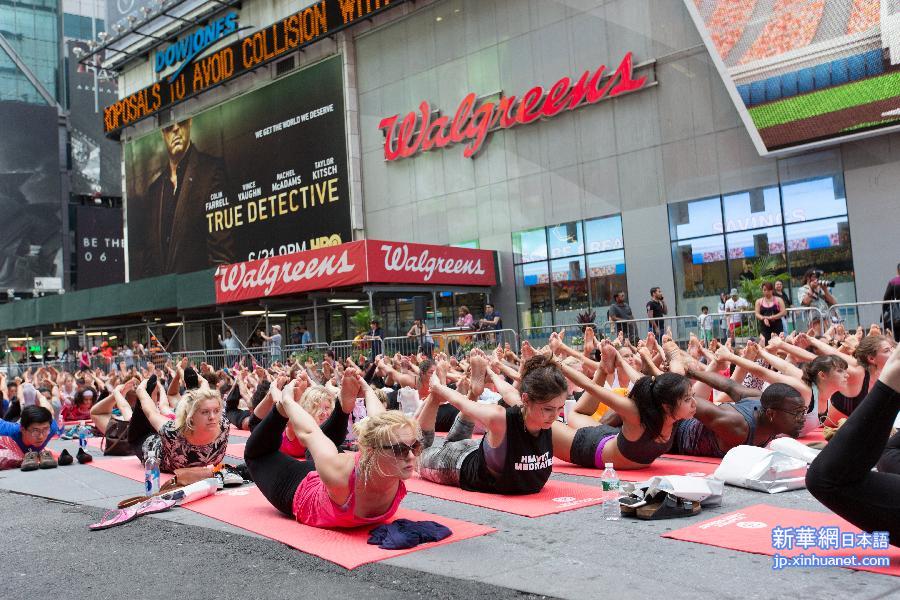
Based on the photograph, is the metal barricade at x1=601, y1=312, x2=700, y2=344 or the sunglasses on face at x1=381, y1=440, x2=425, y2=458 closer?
the sunglasses on face at x1=381, y1=440, x2=425, y2=458

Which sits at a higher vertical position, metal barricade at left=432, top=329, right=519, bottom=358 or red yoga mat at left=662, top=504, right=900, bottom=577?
metal barricade at left=432, top=329, right=519, bottom=358

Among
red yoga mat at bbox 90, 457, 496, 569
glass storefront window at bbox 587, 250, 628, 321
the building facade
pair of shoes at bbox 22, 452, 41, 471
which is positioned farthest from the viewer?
glass storefront window at bbox 587, 250, 628, 321

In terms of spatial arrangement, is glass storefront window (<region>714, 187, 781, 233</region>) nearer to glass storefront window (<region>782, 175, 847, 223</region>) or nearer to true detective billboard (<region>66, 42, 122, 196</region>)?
glass storefront window (<region>782, 175, 847, 223</region>)

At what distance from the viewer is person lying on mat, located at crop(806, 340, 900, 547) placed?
3182 mm

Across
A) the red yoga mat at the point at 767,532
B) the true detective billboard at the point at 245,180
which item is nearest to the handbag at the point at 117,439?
the red yoga mat at the point at 767,532

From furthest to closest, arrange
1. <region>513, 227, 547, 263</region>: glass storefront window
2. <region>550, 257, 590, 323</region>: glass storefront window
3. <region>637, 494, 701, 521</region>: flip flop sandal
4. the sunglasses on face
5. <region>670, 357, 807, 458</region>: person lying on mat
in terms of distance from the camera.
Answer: <region>513, 227, 547, 263</region>: glass storefront window
<region>550, 257, 590, 323</region>: glass storefront window
<region>670, 357, 807, 458</region>: person lying on mat
<region>637, 494, 701, 521</region>: flip flop sandal
the sunglasses on face

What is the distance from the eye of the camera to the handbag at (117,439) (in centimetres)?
960

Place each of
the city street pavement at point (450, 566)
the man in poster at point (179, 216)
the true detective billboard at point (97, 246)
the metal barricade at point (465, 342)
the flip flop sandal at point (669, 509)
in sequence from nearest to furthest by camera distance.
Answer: the city street pavement at point (450, 566) → the flip flop sandal at point (669, 509) → the metal barricade at point (465, 342) → the man in poster at point (179, 216) → the true detective billboard at point (97, 246)

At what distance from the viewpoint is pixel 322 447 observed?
15.3ft

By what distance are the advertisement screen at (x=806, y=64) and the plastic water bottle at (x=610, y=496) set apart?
14.5 m

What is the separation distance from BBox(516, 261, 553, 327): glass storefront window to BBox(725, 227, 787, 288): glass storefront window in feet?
18.9

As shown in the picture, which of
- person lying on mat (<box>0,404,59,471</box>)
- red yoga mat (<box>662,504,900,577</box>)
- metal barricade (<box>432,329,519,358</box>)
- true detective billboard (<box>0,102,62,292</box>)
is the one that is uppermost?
true detective billboard (<box>0,102,62,292</box>)

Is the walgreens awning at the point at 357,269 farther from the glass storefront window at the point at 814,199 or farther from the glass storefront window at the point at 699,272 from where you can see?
the glass storefront window at the point at 814,199

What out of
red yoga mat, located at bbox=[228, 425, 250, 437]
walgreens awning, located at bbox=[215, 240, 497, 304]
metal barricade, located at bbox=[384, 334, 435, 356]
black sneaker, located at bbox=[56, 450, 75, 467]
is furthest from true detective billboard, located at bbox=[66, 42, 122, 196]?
black sneaker, located at bbox=[56, 450, 75, 467]
